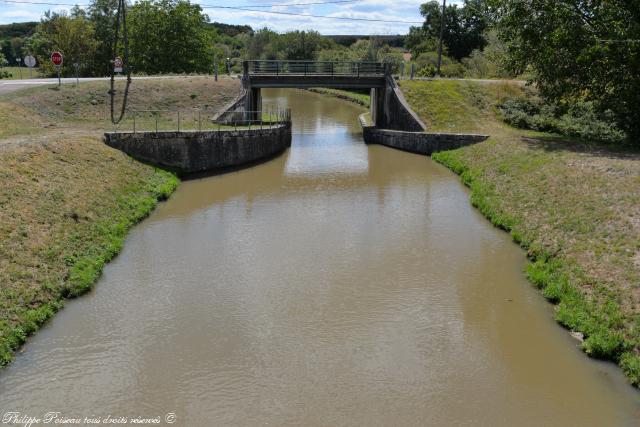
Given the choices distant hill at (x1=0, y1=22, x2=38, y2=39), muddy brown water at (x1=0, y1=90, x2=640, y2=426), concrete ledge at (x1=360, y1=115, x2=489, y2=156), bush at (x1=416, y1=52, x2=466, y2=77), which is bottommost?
muddy brown water at (x1=0, y1=90, x2=640, y2=426)

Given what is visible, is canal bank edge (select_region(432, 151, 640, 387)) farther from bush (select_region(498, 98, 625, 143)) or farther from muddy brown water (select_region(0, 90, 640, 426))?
bush (select_region(498, 98, 625, 143))

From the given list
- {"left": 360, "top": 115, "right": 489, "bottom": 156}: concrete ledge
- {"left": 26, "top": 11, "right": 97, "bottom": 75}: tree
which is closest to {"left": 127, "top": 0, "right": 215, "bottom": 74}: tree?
{"left": 26, "top": 11, "right": 97, "bottom": 75}: tree

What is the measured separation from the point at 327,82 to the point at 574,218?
74.7 ft

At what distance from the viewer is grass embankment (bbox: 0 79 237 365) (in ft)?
42.5

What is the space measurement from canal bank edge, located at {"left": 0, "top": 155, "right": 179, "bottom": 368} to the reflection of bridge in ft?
41.8

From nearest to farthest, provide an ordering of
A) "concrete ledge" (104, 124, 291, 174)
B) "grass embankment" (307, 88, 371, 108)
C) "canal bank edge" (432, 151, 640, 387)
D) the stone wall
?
1. "canal bank edge" (432, 151, 640, 387)
2. "concrete ledge" (104, 124, 291, 174)
3. the stone wall
4. "grass embankment" (307, 88, 371, 108)

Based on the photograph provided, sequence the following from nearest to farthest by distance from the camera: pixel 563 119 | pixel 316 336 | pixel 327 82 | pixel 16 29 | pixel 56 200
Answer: pixel 316 336, pixel 56 200, pixel 563 119, pixel 327 82, pixel 16 29

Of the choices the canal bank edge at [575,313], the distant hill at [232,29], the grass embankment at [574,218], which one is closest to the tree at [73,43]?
the grass embankment at [574,218]

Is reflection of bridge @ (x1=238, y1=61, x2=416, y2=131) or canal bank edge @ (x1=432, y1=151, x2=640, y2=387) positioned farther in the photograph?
reflection of bridge @ (x1=238, y1=61, x2=416, y2=131)

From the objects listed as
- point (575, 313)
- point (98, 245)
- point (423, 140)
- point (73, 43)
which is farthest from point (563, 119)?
point (73, 43)

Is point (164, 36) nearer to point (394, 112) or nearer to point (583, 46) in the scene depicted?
point (394, 112)

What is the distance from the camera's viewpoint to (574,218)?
17297 millimetres

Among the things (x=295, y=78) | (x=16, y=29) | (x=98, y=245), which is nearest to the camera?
(x=98, y=245)

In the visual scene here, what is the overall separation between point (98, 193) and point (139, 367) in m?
10.4
